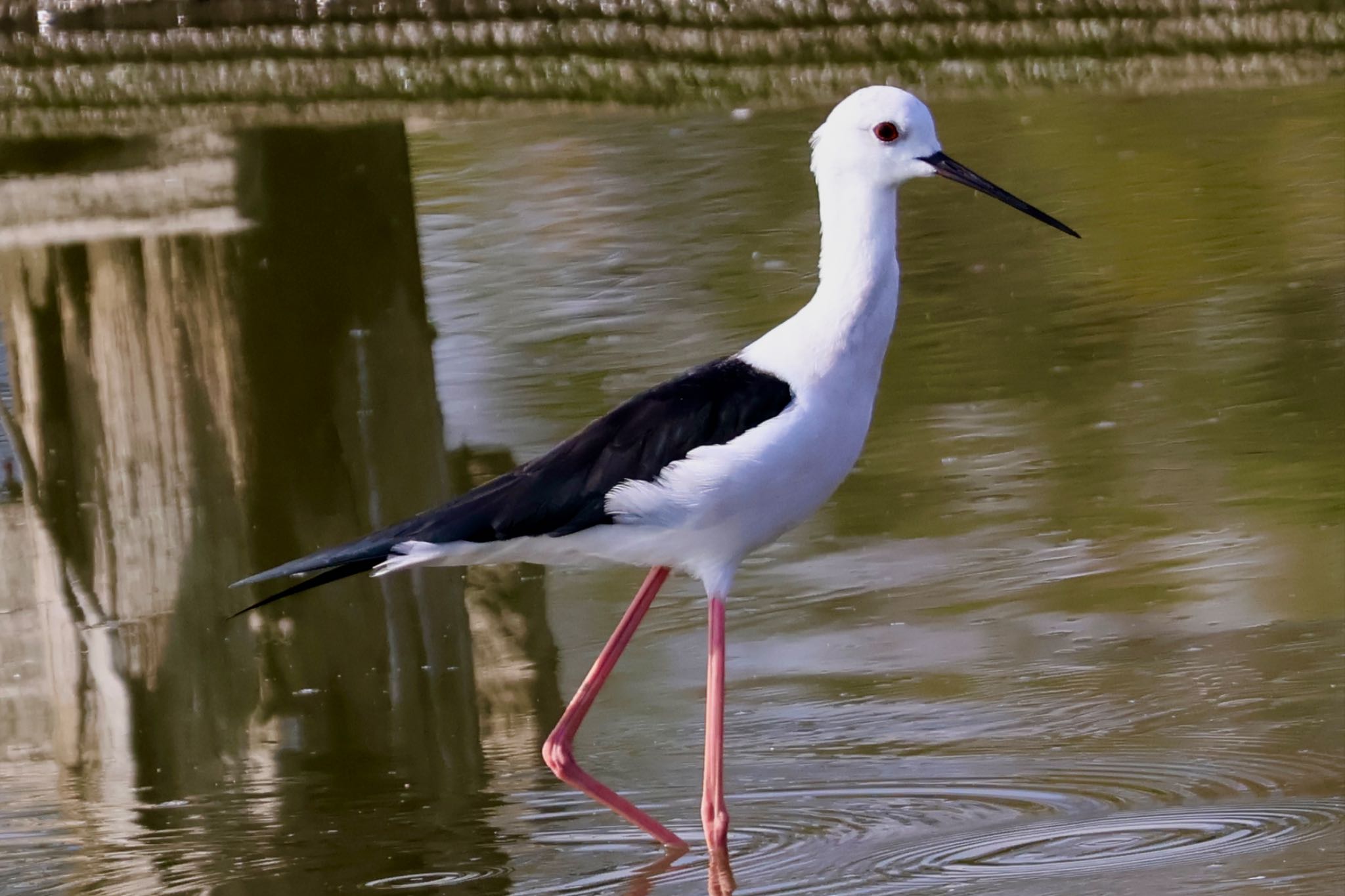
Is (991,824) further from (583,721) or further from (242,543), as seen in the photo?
(242,543)

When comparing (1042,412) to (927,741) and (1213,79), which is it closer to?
(927,741)

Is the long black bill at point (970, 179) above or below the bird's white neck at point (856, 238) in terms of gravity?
above

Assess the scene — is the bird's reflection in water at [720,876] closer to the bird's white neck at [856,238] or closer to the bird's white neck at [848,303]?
the bird's white neck at [848,303]

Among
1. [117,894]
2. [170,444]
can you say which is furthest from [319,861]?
[170,444]

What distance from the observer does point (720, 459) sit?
14.2 ft

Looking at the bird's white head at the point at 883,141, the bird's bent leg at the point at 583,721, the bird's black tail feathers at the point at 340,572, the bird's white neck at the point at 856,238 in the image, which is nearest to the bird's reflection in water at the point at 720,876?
the bird's bent leg at the point at 583,721

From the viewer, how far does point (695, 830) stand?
4.34m

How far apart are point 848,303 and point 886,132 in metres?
0.35

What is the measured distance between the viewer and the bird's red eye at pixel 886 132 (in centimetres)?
447

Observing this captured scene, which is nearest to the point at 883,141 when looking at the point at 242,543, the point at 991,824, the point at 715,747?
the point at 715,747

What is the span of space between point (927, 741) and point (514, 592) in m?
1.44

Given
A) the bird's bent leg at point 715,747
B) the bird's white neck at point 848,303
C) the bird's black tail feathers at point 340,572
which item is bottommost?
the bird's bent leg at point 715,747

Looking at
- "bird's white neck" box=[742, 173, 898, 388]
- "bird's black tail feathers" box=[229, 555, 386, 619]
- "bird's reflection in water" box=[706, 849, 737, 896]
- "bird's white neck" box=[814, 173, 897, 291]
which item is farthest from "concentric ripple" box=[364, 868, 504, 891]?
"bird's white neck" box=[814, 173, 897, 291]

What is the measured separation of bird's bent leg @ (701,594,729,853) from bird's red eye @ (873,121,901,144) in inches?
38.4
